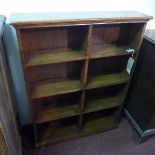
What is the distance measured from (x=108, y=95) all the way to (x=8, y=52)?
983 millimetres

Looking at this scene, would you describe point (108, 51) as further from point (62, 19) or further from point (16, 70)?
point (16, 70)

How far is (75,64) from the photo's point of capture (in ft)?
4.43

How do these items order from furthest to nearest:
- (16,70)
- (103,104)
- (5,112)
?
(103,104) < (16,70) < (5,112)

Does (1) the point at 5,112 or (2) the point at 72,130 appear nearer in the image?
(1) the point at 5,112

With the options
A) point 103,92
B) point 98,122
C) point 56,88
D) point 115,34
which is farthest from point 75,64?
point 98,122

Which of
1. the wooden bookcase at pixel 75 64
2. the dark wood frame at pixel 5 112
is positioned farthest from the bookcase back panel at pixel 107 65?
the dark wood frame at pixel 5 112

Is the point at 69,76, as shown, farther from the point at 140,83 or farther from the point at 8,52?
the point at 140,83

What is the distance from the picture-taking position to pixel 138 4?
1356 millimetres

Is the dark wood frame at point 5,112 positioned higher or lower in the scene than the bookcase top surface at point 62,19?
lower

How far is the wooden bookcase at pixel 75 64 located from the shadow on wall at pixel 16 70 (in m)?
0.15

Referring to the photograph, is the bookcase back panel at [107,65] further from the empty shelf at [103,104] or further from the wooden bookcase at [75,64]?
the empty shelf at [103,104]

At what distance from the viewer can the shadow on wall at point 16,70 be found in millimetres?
1204

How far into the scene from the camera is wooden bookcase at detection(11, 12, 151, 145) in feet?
3.52

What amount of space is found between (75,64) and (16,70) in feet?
1.55
